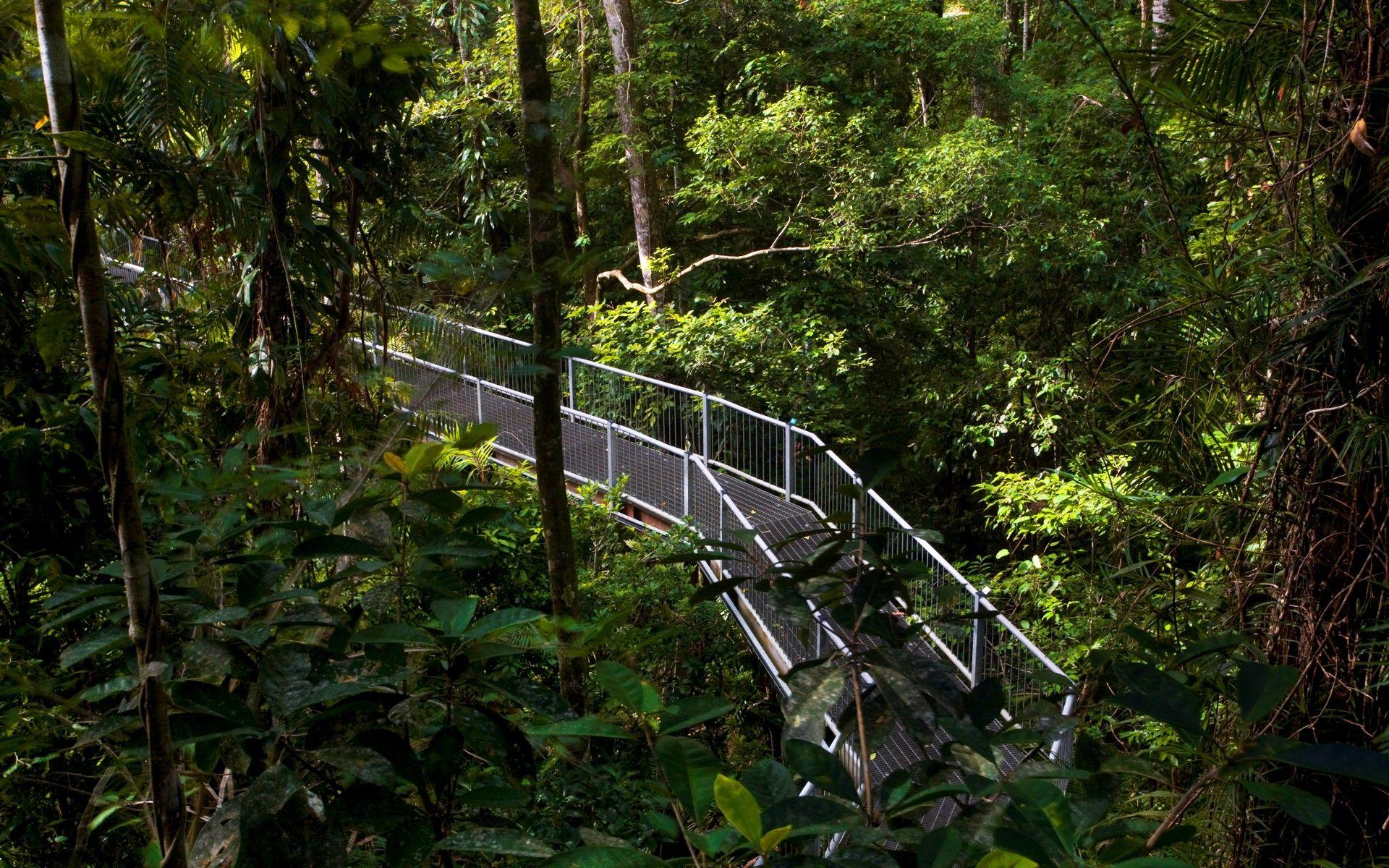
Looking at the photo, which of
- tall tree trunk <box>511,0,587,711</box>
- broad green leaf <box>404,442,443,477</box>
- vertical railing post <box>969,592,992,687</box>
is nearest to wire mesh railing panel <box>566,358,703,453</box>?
vertical railing post <box>969,592,992,687</box>

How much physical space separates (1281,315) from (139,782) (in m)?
3.10

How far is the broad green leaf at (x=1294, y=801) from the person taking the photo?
3.34 ft

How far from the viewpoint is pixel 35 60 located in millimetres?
3545

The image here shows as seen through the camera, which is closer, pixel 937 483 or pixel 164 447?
pixel 164 447

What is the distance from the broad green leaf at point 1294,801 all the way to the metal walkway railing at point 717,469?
4.59 m

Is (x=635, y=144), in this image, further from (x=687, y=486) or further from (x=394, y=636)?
Result: (x=394, y=636)

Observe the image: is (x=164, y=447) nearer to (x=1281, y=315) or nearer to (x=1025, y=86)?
(x=1281, y=315)

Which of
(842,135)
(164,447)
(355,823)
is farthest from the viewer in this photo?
(842,135)

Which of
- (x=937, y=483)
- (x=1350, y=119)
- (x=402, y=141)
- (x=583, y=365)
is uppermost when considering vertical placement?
(x=1350, y=119)

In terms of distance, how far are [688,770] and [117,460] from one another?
0.99 meters

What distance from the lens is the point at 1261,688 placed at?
3.59 feet

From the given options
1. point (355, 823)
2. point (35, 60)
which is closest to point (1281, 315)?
point (355, 823)

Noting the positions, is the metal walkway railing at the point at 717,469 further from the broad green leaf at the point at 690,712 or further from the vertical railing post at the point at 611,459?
the broad green leaf at the point at 690,712

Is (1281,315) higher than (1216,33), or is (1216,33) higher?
(1216,33)
